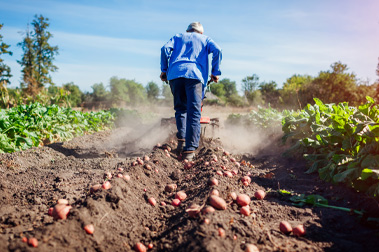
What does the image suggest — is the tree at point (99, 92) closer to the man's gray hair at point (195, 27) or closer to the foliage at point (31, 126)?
the foliage at point (31, 126)

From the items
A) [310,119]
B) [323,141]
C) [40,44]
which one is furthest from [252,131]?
[40,44]

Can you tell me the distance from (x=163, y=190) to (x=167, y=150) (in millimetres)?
1600

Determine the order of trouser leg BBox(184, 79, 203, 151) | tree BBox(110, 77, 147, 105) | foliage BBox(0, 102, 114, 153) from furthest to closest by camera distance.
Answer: tree BBox(110, 77, 147, 105)
foliage BBox(0, 102, 114, 153)
trouser leg BBox(184, 79, 203, 151)

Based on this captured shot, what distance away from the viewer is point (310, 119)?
14.9ft

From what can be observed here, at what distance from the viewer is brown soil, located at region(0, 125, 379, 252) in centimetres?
173

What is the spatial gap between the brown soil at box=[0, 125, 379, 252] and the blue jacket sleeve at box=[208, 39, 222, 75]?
192 cm

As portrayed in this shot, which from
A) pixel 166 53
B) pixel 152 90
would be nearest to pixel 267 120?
pixel 166 53

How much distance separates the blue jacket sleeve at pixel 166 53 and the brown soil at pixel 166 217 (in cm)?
197

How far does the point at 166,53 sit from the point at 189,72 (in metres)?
0.60

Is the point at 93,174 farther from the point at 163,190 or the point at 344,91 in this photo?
the point at 344,91

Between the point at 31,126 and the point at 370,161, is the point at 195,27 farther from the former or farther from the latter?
the point at 31,126

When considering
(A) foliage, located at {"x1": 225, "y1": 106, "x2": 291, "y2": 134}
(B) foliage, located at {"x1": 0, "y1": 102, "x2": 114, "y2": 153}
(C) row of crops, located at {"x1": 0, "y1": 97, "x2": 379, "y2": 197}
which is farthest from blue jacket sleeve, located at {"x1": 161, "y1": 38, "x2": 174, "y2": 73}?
(A) foliage, located at {"x1": 225, "y1": 106, "x2": 291, "y2": 134}

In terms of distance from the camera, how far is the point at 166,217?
240 cm

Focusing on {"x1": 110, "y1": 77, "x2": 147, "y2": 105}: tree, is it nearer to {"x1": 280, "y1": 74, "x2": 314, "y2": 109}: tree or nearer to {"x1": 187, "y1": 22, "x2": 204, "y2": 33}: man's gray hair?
{"x1": 280, "y1": 74, "x2": 314, "y2": 109}: tree
